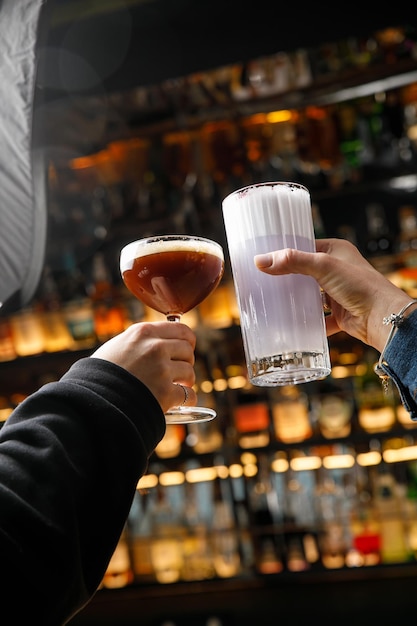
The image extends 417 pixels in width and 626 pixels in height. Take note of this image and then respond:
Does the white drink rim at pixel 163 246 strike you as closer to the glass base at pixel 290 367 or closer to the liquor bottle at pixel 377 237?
the glass base at pixel 290 367

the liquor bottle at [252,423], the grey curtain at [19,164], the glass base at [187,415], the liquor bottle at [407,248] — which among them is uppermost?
the grey curtain at [19,164]

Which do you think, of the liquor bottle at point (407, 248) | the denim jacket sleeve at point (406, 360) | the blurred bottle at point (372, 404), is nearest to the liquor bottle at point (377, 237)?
the liquor bottle at point (407, 248)

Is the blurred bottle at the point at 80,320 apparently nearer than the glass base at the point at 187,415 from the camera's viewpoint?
No

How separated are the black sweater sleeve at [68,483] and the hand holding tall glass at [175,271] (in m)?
0.22

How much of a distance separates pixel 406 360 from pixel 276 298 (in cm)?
21

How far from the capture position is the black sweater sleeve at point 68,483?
676mm

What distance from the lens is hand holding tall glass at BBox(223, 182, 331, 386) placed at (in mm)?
997

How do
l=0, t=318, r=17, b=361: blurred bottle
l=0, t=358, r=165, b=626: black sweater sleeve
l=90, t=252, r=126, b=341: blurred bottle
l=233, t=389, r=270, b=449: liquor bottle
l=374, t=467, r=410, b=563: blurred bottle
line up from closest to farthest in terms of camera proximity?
l=0, t=358, r=165, b=626: black sweater sleeve → l=374, t=467, r=410, b=563: blurred bottle → l=233, t=389, r=270, b=449: liquor bottle → l=90, t=252, r=126, b=341: blurred bottle → l=0, t=318, r=17, b=361: blurred bottle

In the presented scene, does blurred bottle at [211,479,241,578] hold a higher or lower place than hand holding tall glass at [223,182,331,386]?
lower

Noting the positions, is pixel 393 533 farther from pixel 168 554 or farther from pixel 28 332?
pixel 28 332

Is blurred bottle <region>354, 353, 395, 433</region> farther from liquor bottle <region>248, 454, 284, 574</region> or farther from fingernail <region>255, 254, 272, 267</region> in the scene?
fingernail <region>255, 254, 272, 267</region>

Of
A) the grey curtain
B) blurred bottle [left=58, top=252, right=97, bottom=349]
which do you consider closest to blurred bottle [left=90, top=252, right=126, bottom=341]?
blurred bottle [left=58, top=252, right=97, bottom=349]

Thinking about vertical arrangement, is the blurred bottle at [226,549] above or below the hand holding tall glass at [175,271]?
below

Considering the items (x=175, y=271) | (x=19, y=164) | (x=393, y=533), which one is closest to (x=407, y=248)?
(x=393, y=533)
